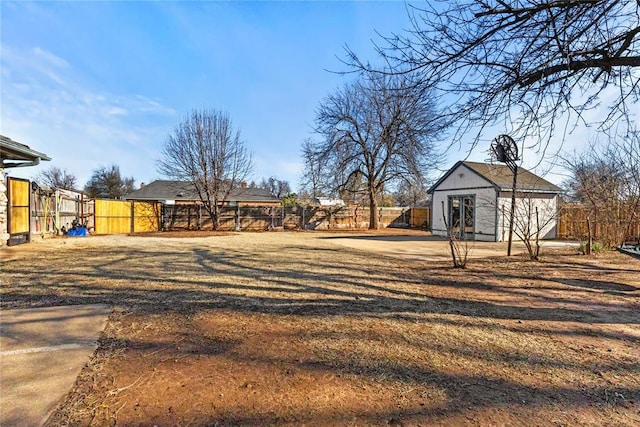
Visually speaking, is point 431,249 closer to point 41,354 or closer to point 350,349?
point 350,349

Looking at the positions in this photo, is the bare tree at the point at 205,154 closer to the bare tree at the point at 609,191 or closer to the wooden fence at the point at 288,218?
the wooden fence at the point at 288,218

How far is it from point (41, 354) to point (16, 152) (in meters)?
8.58

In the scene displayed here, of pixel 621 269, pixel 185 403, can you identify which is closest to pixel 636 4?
pixel 185 403

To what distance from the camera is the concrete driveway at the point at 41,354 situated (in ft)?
5.99

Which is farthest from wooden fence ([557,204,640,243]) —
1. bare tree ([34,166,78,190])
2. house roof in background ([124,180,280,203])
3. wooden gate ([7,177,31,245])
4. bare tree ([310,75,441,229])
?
bare tree ([34,166,78,190])

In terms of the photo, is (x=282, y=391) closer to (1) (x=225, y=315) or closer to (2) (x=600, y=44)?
(1) (x=225, y=315)

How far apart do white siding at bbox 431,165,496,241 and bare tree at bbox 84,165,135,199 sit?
121 feet

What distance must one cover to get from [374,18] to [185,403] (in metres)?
3.88

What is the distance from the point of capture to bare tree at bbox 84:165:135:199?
3866 centimetres

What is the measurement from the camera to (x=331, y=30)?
4336 millimetres

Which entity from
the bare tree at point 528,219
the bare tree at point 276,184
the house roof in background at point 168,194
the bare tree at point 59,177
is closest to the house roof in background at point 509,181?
the bare tree at point 528,219

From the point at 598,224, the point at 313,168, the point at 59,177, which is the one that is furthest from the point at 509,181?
the point at 59,177

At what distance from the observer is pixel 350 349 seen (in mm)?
2639

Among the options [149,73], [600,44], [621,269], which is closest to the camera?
[600,44]
